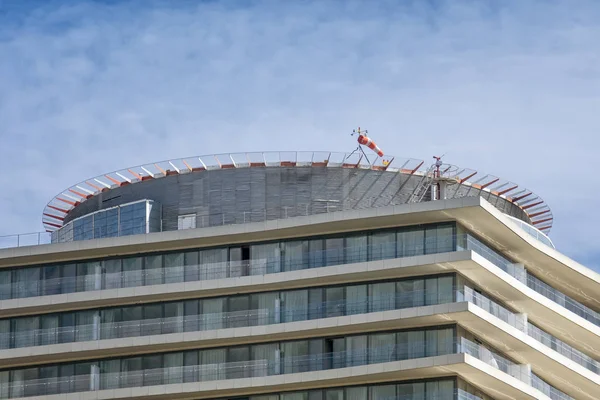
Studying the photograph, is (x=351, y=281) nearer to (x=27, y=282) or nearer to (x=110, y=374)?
(x=110, y=374)

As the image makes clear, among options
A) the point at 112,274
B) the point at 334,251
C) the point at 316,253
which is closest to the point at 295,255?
the point at 316,253

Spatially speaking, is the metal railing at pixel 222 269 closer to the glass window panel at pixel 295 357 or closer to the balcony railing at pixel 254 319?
the balcony railing at pixel 254 319

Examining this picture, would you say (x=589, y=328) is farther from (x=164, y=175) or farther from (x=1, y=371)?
(x=1, y=371)

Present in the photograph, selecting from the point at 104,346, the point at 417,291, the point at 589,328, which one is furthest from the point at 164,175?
the point at 589,328

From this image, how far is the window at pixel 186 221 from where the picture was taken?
4973 inches

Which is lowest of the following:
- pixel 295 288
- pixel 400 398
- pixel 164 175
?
pixel 400 398

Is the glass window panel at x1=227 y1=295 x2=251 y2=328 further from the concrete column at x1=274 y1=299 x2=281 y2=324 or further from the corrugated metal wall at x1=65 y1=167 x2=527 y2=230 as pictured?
the corrugated metal wall at x1=65 y1=167 x2=527 y2=230

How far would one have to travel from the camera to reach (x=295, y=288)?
119312 millimetres

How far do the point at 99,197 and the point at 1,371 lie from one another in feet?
49.8

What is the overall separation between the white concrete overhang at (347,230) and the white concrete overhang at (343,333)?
6.00m

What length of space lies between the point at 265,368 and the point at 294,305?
15.0ft

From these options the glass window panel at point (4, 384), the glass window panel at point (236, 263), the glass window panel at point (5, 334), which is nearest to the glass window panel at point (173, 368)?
the glass window panel at point (236, 263)

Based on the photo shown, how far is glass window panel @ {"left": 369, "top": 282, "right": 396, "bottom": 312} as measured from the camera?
117 meters

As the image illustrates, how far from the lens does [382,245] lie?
118m
